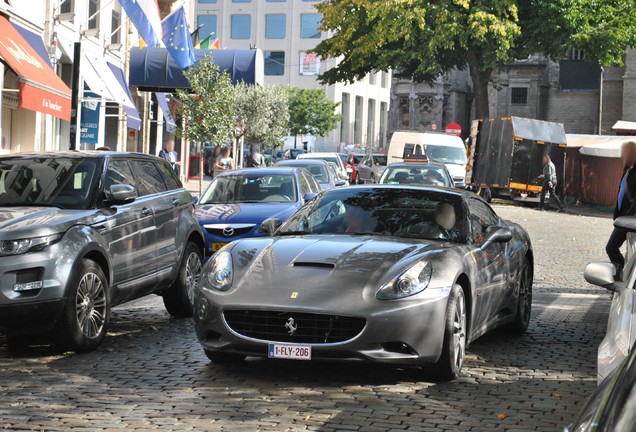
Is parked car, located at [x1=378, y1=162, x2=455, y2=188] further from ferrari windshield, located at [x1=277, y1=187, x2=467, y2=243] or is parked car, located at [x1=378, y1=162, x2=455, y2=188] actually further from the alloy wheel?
the alloy wheel

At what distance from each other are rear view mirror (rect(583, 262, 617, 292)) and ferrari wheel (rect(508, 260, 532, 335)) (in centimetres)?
417

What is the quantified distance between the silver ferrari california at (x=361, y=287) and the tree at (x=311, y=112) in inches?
3875

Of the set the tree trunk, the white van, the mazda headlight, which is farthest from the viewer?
the tree trunk

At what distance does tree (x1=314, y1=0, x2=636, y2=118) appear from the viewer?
144ft

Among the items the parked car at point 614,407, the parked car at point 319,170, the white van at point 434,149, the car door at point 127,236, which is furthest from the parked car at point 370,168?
the parked car at point 614,407

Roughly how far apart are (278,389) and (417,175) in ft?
61.9

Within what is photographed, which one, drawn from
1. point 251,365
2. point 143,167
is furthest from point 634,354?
point 143,167

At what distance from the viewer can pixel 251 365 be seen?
8.36 meters

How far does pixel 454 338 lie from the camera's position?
25.4ft

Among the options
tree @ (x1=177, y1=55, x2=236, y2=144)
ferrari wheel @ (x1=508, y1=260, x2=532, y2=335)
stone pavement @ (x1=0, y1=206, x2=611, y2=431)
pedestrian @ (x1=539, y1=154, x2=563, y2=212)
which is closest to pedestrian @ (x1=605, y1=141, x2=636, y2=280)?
ferrari wheel @ (x1=508, y1=260, x2=532, y2=335)

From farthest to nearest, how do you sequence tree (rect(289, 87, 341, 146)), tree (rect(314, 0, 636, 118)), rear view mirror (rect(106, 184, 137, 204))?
tree (rect(289, 87, 341, 146))
tree (rect(314, 0, 636, 118))
rear view mirror (rect(106, 184, 137, 204))

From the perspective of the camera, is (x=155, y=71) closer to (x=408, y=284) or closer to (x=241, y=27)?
(x=408, y=284)

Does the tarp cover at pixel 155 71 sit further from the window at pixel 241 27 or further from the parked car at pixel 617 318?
the window at pixel 241 27

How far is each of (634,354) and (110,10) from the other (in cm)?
3266
